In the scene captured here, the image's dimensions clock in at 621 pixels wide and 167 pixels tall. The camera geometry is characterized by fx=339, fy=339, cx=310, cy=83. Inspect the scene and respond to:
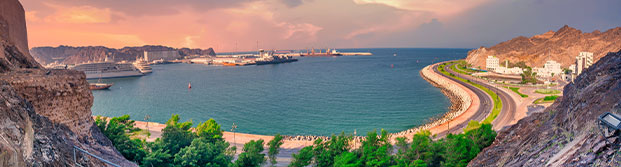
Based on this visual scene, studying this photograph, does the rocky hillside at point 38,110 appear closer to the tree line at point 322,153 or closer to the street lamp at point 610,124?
the tree line at point 322,153

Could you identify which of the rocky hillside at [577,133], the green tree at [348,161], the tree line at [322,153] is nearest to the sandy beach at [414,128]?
the tree line at [322,153]

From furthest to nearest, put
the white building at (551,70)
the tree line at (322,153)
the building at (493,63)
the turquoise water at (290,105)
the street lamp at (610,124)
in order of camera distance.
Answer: the building at (493,63) < the white building at (551,70) < the turquoise water at (290,105) < the tree line at (322,153) < the street lamp at (610,124)

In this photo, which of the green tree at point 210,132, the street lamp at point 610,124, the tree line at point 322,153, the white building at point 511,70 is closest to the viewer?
the street lamp at point 610,124

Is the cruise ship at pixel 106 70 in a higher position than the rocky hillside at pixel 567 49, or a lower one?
lower

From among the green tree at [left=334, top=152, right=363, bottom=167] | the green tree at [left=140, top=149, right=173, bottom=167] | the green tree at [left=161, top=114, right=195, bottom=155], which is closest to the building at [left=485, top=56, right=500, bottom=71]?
the green tree at [left=334, top=152, right=363, bottom=167]

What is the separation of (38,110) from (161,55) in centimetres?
19243

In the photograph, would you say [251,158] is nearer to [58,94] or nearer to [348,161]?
[348,161]

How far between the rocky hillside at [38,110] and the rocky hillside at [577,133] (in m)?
9.09

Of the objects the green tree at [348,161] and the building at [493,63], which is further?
the building at [493,63]

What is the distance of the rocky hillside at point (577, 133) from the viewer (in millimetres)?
5554

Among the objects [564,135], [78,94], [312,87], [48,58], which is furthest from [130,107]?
[48,58]

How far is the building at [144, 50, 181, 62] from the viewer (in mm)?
176650

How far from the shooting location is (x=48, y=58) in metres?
156

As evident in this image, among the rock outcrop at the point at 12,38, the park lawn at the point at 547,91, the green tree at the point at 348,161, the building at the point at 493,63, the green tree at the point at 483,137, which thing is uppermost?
the rock outcrop at the point at 12,38
